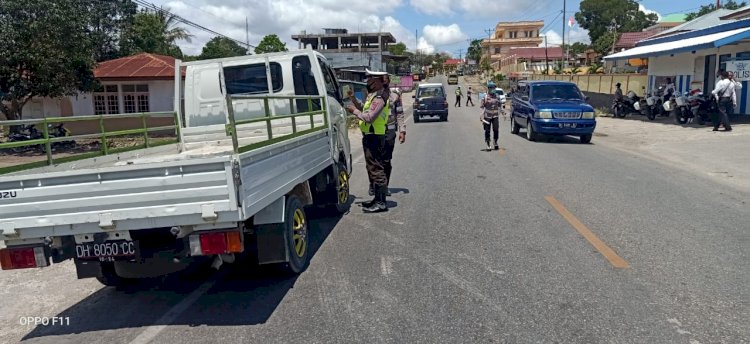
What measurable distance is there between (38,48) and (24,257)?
56.7 feet

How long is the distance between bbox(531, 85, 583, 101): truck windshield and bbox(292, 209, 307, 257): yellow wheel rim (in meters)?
12.9

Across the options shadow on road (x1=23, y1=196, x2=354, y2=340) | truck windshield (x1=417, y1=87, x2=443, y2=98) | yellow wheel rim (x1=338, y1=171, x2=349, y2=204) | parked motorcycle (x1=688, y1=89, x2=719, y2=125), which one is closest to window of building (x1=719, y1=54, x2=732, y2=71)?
parked motorcycle (x1=688, y1=89, x2=719, y2=125)

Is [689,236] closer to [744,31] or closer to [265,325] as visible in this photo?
[265,325]

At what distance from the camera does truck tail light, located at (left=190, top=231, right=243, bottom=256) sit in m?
4.14

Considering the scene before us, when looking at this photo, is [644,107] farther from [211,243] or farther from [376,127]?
[211,243]

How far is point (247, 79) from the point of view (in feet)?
25.0

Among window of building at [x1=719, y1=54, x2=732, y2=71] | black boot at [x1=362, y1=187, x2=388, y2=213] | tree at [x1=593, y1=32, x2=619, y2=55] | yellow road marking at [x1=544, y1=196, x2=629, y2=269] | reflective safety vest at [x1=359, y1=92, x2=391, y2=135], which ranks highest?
tree at [x1=593, y1=32, x2=619, y2=55]

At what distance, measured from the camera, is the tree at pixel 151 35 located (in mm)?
38875

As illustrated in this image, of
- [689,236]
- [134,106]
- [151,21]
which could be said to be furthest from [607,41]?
[689,236]

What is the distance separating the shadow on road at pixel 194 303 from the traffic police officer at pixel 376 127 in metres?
2.49

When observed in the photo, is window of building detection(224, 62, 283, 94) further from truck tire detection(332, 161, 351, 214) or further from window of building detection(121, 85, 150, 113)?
window of building detection(121, 85, 150, 113)

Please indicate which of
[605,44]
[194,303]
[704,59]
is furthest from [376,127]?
[605,44]

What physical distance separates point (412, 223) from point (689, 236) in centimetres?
310

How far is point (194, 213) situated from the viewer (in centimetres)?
396
